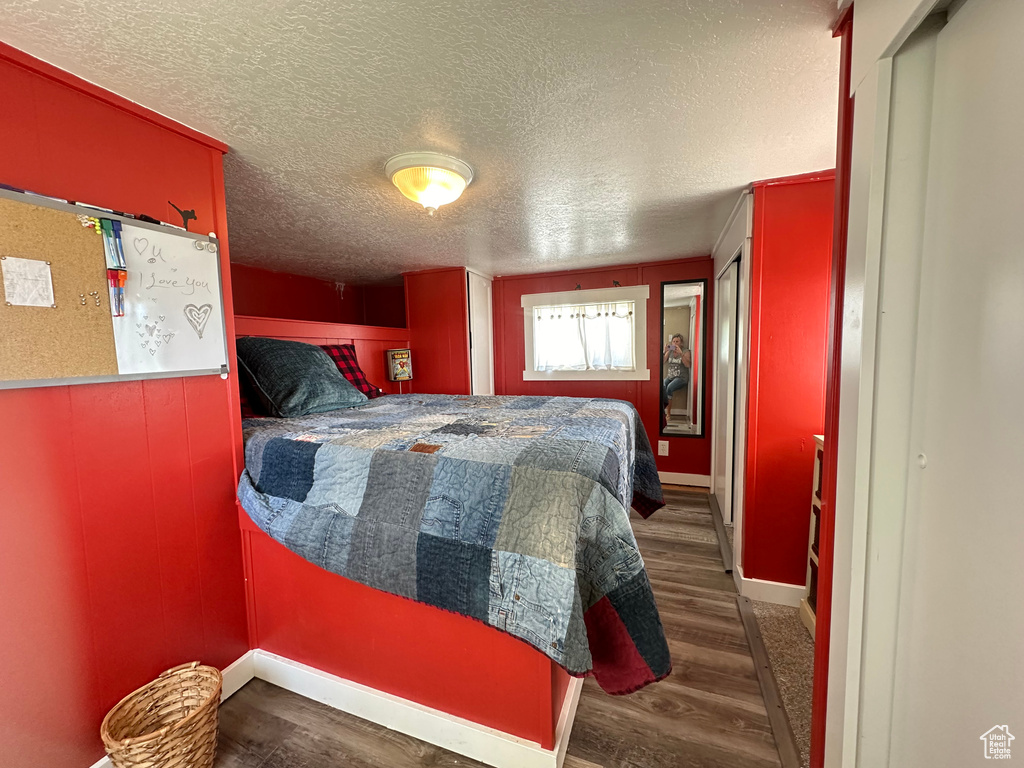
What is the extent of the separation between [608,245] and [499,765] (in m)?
2.98

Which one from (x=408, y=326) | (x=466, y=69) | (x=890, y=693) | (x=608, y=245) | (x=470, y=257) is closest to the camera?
(x=890, y=693)

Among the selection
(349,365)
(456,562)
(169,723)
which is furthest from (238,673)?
(349,365)

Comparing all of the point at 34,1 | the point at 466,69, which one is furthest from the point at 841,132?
the point at 34,1

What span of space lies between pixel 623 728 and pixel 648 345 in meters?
3.00

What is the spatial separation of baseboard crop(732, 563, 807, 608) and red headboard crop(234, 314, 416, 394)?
2943 mm

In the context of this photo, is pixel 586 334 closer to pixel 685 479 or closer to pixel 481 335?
pixel 481 335

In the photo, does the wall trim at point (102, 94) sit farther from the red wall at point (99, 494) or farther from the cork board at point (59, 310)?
the cork board at point (59, 310)

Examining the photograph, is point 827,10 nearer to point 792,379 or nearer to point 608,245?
point 792,379

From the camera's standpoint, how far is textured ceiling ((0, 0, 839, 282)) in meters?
0.91

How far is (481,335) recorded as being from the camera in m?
3.93

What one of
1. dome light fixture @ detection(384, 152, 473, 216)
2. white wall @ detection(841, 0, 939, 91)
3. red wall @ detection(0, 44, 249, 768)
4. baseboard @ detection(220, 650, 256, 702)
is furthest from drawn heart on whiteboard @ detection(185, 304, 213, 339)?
white wall @ detection(841, 0, 939, 91)

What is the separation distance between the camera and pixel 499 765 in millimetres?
1258

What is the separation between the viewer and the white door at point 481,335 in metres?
3.73

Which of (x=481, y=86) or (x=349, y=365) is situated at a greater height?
(x=481, y=86)
